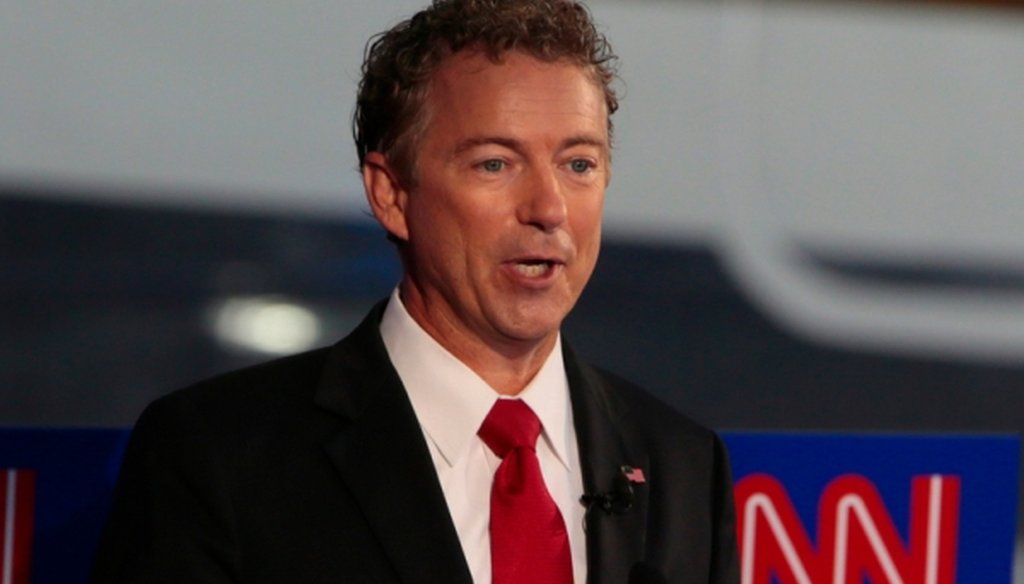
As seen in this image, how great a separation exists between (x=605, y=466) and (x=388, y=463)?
216 mm

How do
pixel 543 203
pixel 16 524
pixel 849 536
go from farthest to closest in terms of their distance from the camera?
pixel 849 536 → pixel 16 524 → pixel 543 203

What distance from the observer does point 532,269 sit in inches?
52.8

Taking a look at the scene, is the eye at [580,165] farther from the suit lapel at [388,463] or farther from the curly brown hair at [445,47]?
the suit lapel at [388,463]

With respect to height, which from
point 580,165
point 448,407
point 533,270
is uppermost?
point 580,165

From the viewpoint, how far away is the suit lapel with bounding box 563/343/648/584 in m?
1.36

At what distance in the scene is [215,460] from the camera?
1310 mm

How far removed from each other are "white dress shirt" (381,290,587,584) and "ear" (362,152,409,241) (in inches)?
3.1

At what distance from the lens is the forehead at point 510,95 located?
134 centimetres

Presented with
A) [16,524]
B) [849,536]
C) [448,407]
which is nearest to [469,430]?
[448,407]

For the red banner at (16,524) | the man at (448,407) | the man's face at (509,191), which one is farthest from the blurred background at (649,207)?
the man's face at (509,191)

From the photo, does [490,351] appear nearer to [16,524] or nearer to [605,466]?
[605,466]

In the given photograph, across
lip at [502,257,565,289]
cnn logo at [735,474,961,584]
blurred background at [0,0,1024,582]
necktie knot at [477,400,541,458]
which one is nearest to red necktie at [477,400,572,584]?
necktie knot at [477,400,541,458]

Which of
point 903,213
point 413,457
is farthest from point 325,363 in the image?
point 903,213

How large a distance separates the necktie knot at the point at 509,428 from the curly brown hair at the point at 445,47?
8.8 inches
